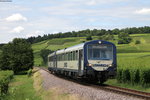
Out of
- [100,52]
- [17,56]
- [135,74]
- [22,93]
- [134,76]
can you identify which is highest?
[100,52]

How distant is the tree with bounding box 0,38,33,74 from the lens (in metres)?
66.9

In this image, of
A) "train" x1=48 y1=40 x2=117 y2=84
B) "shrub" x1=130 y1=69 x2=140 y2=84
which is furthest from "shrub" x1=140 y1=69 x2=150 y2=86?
"train" x1=48 y1=40 x2=117 y2=84

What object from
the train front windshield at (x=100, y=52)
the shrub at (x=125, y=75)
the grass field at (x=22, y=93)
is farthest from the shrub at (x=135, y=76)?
the grass field at (x=22, y=93)

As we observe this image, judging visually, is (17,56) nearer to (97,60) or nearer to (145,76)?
(145,76)

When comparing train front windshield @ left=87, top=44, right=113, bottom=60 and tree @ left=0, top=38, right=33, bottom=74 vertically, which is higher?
train front windshield @ left=87, top=44, right=113, bottom=60

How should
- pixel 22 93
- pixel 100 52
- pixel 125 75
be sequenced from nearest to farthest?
pixel 100 52 < pixel 125 75 < pixel 22 93

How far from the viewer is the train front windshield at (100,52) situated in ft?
65.1

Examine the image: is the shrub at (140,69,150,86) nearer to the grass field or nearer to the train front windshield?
the train front windshield

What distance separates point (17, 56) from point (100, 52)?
49.9 meters

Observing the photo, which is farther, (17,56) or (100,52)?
(17,56)

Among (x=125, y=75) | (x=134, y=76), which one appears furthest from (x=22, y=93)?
(x=134, y=76)

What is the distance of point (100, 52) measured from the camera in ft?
65.7

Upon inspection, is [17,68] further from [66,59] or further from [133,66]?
[133,66]

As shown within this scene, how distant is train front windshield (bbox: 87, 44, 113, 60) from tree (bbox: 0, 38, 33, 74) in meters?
48.2
